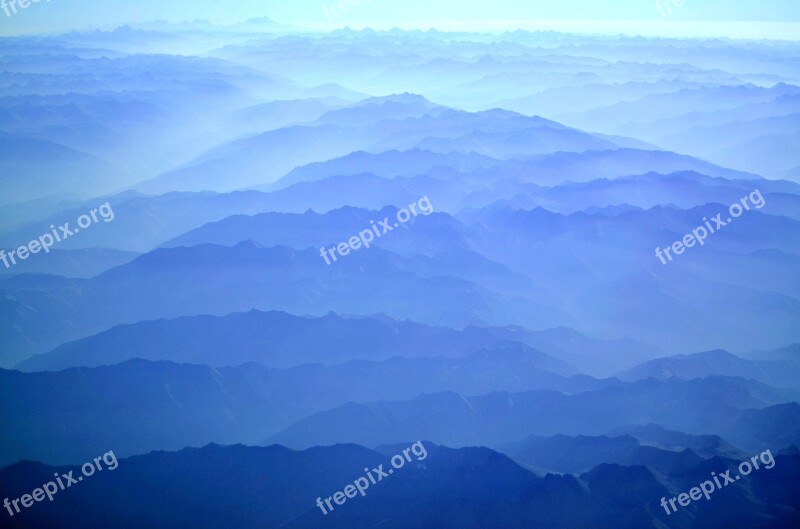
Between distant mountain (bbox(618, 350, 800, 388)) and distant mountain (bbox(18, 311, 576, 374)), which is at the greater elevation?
distant mountain (bbox(18, 311, 576, 374))

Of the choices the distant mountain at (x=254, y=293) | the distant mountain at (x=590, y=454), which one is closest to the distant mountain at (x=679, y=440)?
the distant mountain at (x=590, y=454)

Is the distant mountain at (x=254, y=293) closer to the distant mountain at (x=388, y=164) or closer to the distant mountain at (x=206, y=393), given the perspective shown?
the distant mountain at (x=206, y=393)

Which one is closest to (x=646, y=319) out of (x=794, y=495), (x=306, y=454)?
(x=794, y=495)

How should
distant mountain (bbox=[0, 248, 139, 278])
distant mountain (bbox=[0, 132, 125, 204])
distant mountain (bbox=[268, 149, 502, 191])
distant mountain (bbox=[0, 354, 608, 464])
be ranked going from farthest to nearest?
distant mountain (bbox=[268, 149, 502, 191]) → distant mountain (bbox=[0, 132, 125, 204]) → distant mountain (bbox=[0, 248, 139, 278]) → distant mountain (bbox=[0, 354, 608, 464])

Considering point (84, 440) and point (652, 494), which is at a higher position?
point (84, 440)

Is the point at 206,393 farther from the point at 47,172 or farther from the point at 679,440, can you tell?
the point at 679,440

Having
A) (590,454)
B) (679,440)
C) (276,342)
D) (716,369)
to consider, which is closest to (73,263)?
(276,342)

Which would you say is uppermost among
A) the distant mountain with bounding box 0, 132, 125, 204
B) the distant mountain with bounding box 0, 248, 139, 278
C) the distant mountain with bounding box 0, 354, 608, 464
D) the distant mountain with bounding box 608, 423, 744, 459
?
the distant mountain with bounding box 0, 132, 125, 204

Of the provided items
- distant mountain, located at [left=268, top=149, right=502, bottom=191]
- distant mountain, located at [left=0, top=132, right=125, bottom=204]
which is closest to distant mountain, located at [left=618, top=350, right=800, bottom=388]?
distant mountain, located at [left=268, top=149, right=502, bottom=191]

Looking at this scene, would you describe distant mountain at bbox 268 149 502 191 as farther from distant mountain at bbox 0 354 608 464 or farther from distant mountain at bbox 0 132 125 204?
distant mountain at bbox 0 354 608 464

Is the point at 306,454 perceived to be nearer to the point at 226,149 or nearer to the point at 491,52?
the point at 226,149

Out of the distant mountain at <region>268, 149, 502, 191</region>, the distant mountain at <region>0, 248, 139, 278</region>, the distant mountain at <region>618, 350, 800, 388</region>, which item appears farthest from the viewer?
the distant mountain at <region>268, 149, 502, 191</region>
